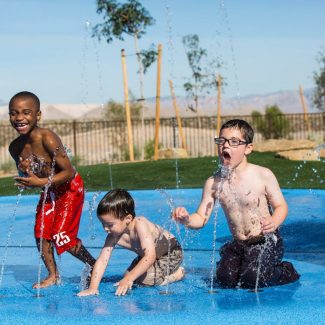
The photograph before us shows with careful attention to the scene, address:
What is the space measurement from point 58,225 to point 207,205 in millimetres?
1048

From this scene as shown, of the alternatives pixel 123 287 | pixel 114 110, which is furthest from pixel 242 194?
pixel 114 110

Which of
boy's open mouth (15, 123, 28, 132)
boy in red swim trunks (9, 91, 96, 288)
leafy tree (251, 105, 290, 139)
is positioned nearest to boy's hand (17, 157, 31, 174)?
boy in red swim trunks (9, 91, 96, 288)

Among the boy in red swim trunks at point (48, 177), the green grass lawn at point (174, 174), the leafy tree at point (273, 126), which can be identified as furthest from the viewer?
the leafy tree at point (273, 126)

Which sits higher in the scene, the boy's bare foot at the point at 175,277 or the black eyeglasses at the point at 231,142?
the black eyeglasses at the point at 231,142

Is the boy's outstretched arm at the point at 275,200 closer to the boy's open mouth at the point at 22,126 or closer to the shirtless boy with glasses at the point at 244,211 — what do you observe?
the shirtless boy with glasses at the point at 244,211

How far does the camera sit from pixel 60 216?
5.08 m

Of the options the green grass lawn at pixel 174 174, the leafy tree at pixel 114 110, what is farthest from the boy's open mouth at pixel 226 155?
the leafy tree at pixel 114 110

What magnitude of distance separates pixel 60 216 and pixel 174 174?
7859 millimetres

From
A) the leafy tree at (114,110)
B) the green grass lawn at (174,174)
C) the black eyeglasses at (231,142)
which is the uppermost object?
the leafy tree at (114,110)

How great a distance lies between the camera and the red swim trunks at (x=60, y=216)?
16.6ft

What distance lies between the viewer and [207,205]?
466 cm

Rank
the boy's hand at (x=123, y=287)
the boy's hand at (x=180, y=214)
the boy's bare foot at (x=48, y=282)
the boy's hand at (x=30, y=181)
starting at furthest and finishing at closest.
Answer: the boy's bare foot at (x=48, y=282), the boy's hand at (x=30, y=181), the boy's hand at (x=123, y=287), the boy's hand at (x=180, y=214)

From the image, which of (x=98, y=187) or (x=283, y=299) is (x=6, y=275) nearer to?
(x=283, y=299)

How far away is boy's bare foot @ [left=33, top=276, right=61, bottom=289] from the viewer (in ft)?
15.9
